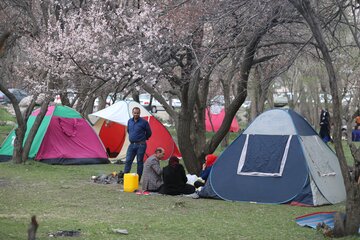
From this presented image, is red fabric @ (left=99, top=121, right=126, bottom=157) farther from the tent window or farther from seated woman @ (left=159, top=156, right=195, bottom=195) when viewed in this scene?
the tent window

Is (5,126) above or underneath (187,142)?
above

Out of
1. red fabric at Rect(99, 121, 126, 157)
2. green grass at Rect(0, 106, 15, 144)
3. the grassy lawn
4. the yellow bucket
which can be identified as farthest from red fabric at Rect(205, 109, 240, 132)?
the yellow bucket

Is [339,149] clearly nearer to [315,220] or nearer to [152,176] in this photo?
[315,220]

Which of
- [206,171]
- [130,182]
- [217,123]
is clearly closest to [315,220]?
[206,171]

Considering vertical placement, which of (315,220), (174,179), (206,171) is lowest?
(315,220)

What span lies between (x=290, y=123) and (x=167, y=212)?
3.45m

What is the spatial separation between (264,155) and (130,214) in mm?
3297

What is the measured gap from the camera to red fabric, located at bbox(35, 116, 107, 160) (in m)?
18.9

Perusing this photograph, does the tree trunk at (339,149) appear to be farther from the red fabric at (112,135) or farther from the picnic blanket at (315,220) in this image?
the red fabric at (112,135)

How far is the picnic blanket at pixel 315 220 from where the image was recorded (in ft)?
31.3

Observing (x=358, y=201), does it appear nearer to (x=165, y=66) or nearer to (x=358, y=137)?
(x=165, y=66)

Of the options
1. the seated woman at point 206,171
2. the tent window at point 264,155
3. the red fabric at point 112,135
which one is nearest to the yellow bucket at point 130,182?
the seated woman at point 206,171

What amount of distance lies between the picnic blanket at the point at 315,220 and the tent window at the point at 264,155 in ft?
7.77

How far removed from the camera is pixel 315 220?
984 centimetres
